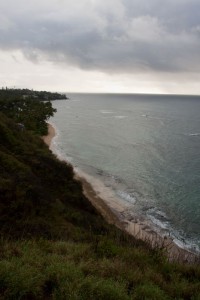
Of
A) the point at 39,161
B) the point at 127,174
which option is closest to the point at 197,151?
the point at 127,174

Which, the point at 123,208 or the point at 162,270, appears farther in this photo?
the point at 123,208

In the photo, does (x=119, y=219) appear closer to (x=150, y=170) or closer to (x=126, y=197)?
(x=126, y=197)

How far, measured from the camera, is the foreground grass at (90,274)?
614cm

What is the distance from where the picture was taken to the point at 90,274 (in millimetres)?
7340

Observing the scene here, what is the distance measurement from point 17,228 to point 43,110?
7296cm

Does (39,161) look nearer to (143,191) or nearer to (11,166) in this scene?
(11,166)

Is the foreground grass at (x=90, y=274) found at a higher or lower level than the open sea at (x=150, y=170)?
higher

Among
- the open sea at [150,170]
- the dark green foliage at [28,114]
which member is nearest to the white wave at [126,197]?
the open sea at [150,170]

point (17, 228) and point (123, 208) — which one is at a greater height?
point (17, 228)

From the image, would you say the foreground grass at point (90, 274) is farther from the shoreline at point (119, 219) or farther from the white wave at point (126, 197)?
the white wave at point (126, 197)

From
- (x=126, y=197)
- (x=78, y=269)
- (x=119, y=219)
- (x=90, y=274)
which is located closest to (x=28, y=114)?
(x=126, y=197)

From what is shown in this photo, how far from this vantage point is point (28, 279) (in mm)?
6172

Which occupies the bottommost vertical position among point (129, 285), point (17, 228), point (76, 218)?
point (76, 218)

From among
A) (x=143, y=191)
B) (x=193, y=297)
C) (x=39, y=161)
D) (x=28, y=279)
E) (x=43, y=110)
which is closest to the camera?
(x=28, y=279)
